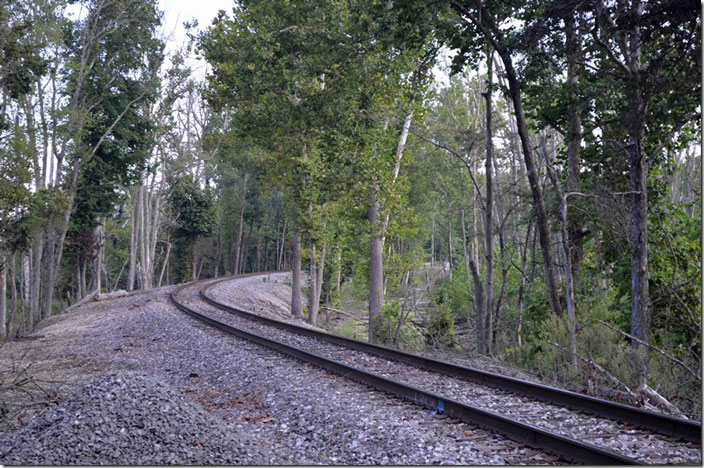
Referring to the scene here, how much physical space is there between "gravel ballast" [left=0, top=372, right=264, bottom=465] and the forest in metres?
4.93

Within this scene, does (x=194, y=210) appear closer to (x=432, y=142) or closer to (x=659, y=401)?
(x=432, y=142)

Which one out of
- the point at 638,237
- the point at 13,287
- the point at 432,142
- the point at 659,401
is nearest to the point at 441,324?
the point at 432,142

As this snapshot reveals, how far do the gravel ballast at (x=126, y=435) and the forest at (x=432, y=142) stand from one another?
16.2 ft

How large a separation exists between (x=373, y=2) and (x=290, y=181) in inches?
386

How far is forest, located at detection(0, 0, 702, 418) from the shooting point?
33.3 ft

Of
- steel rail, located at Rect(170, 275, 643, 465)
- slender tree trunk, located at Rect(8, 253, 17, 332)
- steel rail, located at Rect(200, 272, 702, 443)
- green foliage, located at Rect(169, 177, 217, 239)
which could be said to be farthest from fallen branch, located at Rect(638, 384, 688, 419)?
green foliage, located at Rect(169, 177, 217, 239)

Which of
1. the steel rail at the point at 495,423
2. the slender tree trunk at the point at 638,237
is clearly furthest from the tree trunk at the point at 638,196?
the steel rail at the point at 495,423

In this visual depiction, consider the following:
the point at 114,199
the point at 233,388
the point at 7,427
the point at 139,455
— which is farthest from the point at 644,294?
the point at 114,199

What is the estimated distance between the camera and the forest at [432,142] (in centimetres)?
1016

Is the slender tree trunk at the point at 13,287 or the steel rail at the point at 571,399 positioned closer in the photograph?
the steel rail at the point at 571,399

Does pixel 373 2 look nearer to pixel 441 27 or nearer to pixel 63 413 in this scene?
pixel 441 27

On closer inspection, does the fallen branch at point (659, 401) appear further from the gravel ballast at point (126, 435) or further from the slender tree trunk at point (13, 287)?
the slender tree trunk at point (13, 287)

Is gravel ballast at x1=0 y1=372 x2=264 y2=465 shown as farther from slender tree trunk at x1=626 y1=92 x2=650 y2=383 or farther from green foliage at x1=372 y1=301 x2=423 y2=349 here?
green foliage at x1=372 y1=301 x2=423 y2=349

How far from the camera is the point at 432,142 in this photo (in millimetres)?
13477
